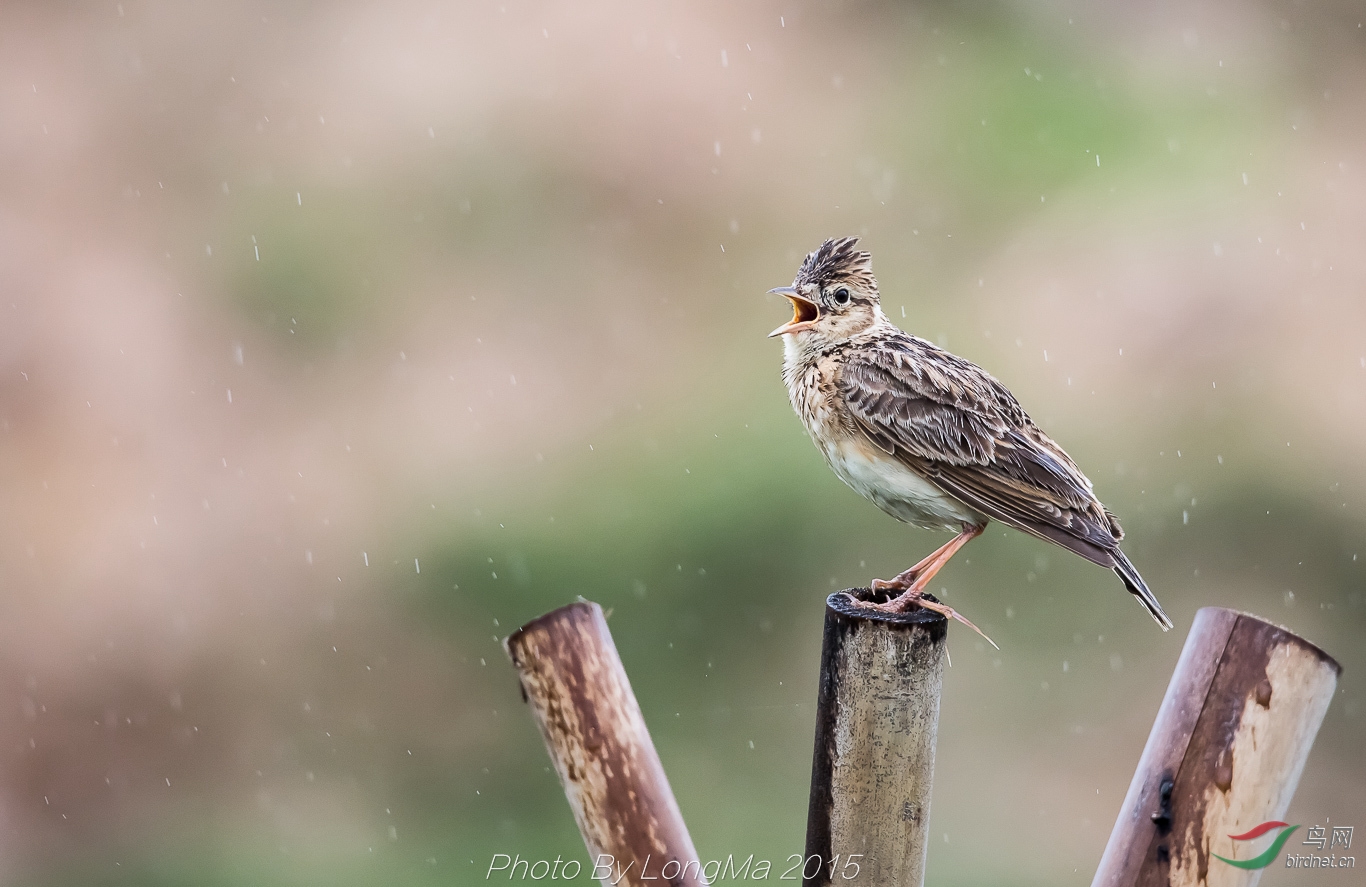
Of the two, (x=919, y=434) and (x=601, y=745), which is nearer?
(x=601, y=745)

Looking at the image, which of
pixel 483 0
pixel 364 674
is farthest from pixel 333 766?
pixel 483 0

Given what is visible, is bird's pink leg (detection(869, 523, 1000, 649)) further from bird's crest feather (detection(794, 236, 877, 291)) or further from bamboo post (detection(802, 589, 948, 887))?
bird's crest feather (detection(794, 236, 877, 291))

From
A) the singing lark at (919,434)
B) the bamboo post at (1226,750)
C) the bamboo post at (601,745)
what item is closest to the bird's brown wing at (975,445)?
the singing lark at (919,434)

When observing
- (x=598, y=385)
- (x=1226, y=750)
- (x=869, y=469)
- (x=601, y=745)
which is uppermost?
(x=598, y=385)

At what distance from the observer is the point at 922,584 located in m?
3.62

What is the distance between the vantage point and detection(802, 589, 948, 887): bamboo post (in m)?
3.30

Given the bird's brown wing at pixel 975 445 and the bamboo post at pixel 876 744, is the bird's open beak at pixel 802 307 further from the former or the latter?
the bamboo post at pixel 876 744

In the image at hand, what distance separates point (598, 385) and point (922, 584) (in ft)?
30.8

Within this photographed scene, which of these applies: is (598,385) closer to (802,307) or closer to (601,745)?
(802,307)

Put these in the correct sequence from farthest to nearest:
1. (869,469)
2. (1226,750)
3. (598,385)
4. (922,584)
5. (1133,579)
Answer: (598,385)
(869,469)
(1133,579)
(922,584)
(1226,750)

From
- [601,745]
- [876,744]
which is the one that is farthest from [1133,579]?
[601,745]

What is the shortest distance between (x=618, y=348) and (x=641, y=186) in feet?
6.56

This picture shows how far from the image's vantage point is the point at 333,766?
11352 millimetres

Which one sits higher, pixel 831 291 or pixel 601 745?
pixel 831 291
